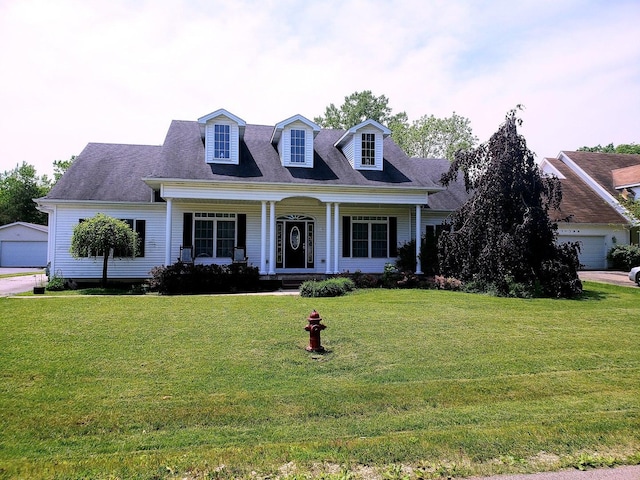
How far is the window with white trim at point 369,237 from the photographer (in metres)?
18.7

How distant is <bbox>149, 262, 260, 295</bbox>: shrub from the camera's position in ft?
47.1

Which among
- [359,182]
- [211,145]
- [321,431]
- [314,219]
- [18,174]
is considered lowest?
[321,431]

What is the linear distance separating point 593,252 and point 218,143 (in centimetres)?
1998

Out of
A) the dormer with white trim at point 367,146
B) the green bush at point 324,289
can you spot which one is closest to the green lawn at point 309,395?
the green bush at point 324,289

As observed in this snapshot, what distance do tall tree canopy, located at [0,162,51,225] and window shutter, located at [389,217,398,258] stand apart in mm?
41041

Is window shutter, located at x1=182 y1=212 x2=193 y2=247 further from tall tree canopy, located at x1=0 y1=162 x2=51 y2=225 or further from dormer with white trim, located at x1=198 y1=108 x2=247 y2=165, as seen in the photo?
tall tree canopy, located at x1=0 y1=162 x2=51 y2=225

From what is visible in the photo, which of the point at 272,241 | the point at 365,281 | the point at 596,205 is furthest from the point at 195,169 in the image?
the point at 596,205

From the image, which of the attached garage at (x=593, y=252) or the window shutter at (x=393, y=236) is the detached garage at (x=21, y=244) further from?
the attached garage at (x=593, y=252)

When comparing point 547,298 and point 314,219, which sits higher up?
point 314,219

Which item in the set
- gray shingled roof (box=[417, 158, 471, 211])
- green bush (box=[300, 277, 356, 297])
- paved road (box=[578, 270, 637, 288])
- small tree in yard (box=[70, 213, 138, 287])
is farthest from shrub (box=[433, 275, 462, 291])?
small tree in yard (box=[70, 213, 138, 287])

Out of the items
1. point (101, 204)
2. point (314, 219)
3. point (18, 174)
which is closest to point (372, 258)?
point (314, 219)

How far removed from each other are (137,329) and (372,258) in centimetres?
1192

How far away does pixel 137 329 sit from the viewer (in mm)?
8242

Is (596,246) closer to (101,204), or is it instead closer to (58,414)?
(101,204)
